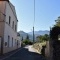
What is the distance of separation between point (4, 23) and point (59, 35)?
1395 cm

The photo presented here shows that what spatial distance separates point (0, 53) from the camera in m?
28.2

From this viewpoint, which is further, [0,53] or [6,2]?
[6,2]

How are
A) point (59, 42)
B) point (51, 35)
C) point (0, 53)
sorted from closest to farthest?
point (59, 42)
point (51, 35)
point (0, 53)

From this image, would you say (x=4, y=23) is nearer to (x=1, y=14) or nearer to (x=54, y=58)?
(x=1, y=14)

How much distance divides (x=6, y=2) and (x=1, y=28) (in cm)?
409

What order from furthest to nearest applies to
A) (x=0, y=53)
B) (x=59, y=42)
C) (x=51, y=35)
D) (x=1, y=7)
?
(x=1, y=7) < (x=0, y=53) < (x=51, y=35) < (x=59, y=42)

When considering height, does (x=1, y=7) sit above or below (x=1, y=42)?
above

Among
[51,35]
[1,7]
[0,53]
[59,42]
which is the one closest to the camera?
[59,42]

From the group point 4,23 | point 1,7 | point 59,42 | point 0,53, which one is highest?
point 1,7

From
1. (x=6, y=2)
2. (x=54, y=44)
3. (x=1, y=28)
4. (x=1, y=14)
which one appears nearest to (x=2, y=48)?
(x=1, y=28)

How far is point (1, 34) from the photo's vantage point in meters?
29.2

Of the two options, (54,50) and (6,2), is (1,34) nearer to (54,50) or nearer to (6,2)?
(6,2)

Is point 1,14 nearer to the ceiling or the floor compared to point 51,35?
nearer to the ceiling

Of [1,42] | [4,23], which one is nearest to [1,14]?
[4,23]
